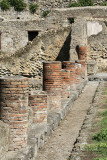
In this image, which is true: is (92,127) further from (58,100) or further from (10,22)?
(10,22)

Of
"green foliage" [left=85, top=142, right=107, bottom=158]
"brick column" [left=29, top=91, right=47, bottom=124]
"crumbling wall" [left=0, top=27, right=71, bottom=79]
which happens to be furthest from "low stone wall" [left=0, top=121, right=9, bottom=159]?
"crumbling wall" [left=0, top=27, right=71, bottom=79]

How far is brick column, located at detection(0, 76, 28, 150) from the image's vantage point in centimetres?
454

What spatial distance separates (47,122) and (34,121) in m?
0.42

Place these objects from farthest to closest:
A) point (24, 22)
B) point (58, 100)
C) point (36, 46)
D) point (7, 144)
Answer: point (24, 22)
point (36, 46)
point (58, 100)
point (7, 144)

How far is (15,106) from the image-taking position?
455cm

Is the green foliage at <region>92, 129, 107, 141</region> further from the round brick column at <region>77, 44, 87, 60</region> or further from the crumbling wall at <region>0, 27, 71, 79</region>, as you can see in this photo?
the crumbling wall at <region>0, 27, 71, 79</region>

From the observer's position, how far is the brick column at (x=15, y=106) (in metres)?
4.54

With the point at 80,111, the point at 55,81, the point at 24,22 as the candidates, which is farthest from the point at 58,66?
the point at 24,22

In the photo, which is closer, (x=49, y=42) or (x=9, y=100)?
(x=9, y=100)

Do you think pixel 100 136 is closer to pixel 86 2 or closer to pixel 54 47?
pixel 54 47

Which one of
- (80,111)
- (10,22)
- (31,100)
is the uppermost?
(10,22)

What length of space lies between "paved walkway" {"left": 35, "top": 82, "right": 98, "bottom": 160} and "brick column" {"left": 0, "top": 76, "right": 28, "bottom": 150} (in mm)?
478

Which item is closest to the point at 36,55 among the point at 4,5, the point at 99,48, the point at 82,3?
the point at 99,48

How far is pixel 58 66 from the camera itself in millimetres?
7766
